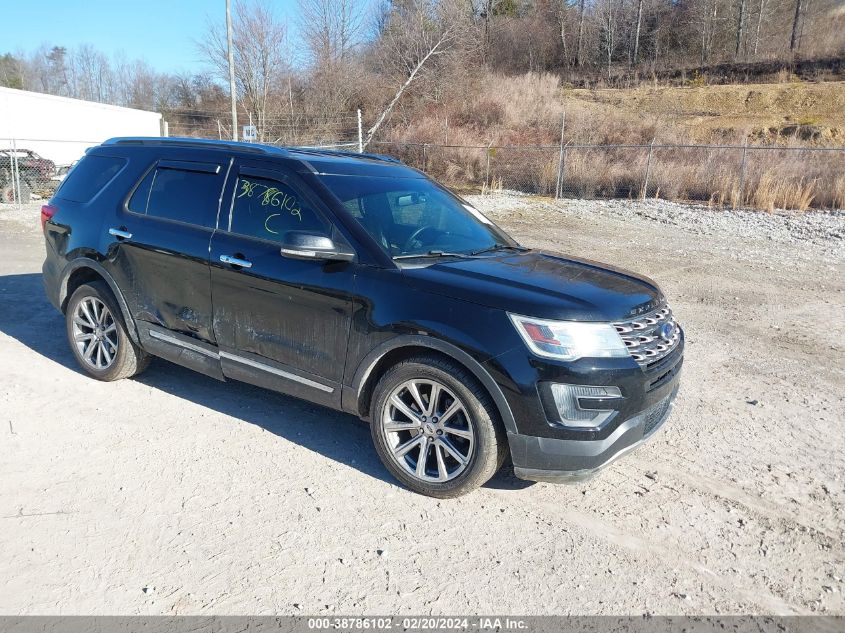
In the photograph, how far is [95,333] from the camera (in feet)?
16.4

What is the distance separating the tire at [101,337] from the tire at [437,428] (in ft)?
7.67

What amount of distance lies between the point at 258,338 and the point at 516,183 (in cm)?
1994

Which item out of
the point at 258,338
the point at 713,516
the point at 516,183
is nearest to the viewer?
the point at 713,516

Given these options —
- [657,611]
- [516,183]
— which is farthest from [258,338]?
[516,183]

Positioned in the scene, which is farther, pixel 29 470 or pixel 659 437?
pixel 659 437

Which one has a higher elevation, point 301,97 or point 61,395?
point 301,97

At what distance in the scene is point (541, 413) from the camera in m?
3.13

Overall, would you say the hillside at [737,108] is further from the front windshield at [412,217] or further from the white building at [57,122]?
the front windshield at [412,217]

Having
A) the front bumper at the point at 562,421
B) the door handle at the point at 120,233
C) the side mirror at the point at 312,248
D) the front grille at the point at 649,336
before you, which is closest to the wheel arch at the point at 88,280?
the door handle at the point at 120,233

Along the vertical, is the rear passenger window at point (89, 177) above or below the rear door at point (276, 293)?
above

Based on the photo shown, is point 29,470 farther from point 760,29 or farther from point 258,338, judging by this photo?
point 760,29

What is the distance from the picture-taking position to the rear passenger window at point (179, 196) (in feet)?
14.2

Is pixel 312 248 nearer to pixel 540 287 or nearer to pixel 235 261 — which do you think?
Result: pixel 235 261

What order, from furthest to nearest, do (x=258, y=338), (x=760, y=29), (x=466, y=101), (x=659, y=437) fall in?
1. (x=760, y=29)
2. (x=466, y=101)
3. (x=659, y=437)
4. (x=258, y=338)
